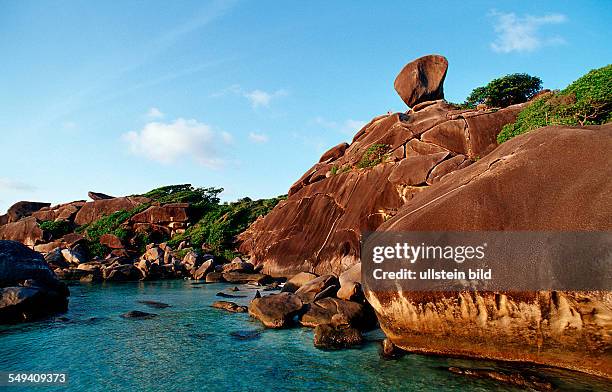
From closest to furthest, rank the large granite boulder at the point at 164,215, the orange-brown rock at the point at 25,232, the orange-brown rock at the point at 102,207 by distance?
the large granite boulder at the point at 164,215 → the orange-brown rock at the point at 25,232 → the orange-brown rock at the point at 102,207

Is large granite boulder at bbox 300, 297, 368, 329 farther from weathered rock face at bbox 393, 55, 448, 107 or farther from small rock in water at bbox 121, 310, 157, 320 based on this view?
weathered rock face at bbox 393, 55, 448, 107

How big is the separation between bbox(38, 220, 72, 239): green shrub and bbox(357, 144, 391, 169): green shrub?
129 feet

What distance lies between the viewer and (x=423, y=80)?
96.5 ft

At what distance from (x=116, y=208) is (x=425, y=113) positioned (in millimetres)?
39507

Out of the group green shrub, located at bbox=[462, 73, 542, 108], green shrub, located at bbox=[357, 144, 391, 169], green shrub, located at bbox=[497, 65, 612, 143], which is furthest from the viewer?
green shrub, located at bbox=[462, 73, 542, 108]

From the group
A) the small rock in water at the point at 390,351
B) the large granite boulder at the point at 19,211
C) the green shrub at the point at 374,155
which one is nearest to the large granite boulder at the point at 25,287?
the small rock in water at the point at 390,351

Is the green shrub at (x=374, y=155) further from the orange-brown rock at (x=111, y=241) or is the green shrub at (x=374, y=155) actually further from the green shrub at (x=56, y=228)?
the green shrub at (x=56, y=228)

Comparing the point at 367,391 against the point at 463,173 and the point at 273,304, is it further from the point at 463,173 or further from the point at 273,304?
the point at 463,173

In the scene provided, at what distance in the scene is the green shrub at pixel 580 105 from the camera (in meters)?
15.4

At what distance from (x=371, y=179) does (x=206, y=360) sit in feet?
52.0

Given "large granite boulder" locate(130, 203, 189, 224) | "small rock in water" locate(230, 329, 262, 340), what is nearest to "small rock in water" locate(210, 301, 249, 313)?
"small rock in water" locate(230, 329, 262, 340)

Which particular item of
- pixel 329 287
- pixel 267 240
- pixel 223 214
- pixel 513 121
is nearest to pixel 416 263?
pixel 329 287

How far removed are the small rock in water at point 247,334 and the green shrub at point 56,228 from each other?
42.8 m

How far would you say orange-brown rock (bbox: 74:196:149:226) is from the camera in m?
47.8
